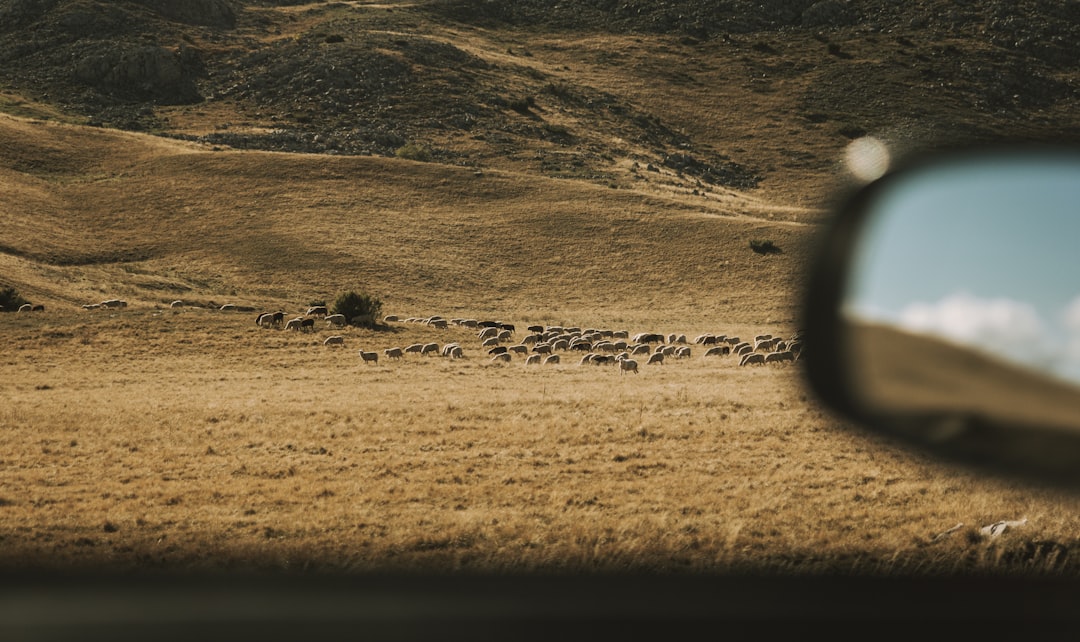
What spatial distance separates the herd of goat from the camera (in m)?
28.7

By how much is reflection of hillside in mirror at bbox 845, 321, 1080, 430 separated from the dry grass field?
1.22 feet

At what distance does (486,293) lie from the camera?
5400cm

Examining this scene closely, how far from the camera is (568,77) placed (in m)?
119

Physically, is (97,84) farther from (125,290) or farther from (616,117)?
(125,290)

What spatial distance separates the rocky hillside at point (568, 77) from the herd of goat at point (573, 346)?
4519cm

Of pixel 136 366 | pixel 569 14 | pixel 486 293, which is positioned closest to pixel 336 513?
pixel 136 366

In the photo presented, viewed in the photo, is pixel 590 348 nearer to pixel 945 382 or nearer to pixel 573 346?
pixel 573 346

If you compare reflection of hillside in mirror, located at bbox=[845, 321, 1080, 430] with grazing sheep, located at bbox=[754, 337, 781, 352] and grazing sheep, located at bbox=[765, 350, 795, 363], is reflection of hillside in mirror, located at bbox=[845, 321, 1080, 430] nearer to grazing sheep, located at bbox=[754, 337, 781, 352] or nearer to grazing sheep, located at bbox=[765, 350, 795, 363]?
grazing sheep, located at bbox=[765, 350, 795, 363]

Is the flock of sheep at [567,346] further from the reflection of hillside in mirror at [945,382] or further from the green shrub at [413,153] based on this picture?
the green shrub at [413,153]

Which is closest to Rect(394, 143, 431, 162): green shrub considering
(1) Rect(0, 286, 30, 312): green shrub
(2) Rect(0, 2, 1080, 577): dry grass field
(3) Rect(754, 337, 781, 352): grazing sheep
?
(2) Rect(0, 2, 1080, 577): dry grass field

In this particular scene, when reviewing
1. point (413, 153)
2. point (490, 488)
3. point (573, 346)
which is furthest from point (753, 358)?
point (413, 153)

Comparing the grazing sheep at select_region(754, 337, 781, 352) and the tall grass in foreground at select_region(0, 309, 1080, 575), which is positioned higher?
the tall grass in foreground at select_region(0, 309, 1080, 575)

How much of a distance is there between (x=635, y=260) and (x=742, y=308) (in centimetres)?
1160

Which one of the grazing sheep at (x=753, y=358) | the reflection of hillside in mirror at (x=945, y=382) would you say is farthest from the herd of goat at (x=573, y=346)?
the reflection of hillside in mirror at (x=945, y=382)
